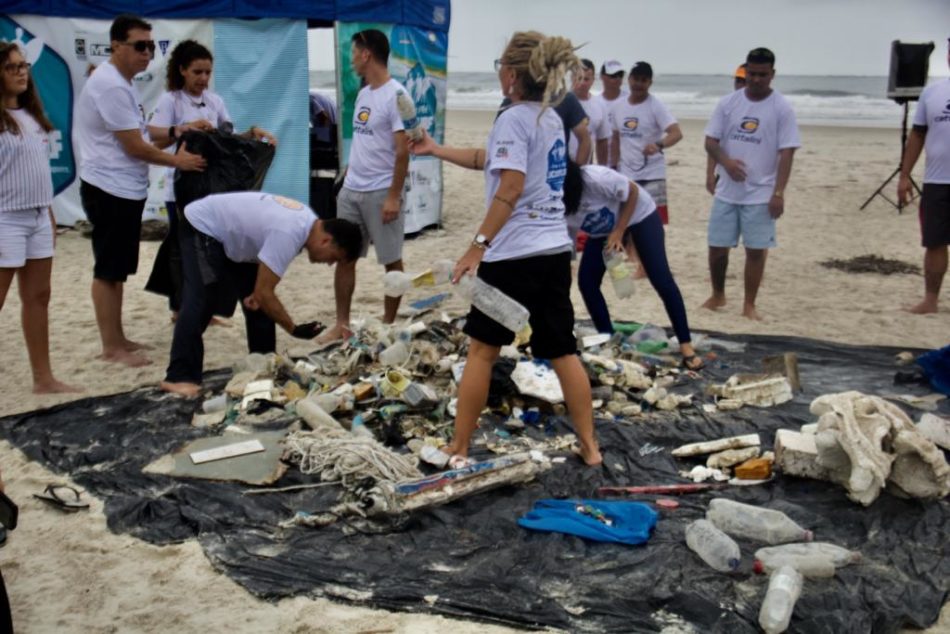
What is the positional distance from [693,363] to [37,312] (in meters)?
3.77

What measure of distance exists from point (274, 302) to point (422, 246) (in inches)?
184

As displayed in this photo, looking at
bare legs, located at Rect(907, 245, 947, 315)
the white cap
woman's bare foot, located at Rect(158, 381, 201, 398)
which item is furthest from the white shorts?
bare legs, located at Rect(907, 245, 947, 315)

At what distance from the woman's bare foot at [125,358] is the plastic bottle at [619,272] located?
292cm

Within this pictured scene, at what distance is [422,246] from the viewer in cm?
941

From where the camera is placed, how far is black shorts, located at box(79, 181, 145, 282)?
553 cm

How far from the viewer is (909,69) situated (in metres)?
11.3

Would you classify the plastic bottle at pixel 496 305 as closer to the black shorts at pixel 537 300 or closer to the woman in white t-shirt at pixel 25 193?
the black shorts at pixel 537 300

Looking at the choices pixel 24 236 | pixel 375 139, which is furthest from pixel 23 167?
pixel 375 139

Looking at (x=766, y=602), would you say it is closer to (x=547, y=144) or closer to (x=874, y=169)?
(x=547, y=144)

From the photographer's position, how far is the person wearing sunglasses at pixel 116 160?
17.5 feet

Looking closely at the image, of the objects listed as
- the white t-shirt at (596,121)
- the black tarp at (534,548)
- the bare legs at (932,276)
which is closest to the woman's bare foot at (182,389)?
the black tarp at (534,548)

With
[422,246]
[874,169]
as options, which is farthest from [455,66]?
[422,246]

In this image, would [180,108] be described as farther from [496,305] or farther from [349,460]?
[496,305]

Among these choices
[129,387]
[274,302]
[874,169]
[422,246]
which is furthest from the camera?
[874,169]
